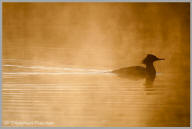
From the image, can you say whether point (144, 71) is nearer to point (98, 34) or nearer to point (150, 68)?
point (150, 68)

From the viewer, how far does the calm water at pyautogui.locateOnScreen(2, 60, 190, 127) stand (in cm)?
143

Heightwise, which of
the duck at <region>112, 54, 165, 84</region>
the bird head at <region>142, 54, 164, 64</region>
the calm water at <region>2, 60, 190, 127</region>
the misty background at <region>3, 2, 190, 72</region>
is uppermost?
the misty background at <region>3, 2, 190, 72</region>

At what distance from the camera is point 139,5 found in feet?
4.72

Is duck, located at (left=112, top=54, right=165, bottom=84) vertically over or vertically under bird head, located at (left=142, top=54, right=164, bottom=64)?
under

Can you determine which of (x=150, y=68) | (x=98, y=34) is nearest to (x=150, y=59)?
(x=150, y=68)

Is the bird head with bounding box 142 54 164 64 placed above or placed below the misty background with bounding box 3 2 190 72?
below

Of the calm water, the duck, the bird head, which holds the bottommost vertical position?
the calm water

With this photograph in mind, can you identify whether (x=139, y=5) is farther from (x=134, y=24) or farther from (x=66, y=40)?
(x=66, y=40)

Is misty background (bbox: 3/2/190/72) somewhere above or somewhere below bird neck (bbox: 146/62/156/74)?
above

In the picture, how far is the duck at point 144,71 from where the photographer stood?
4.67ft

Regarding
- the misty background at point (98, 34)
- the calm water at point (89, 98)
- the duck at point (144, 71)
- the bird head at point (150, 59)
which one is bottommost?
the calm water at point (89, 98)

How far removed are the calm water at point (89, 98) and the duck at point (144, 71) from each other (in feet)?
0.10

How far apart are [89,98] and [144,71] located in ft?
1.24

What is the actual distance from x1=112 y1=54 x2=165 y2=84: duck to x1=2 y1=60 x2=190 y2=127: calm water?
3 centimetres
